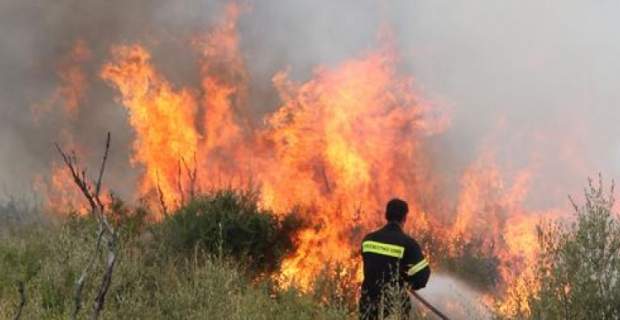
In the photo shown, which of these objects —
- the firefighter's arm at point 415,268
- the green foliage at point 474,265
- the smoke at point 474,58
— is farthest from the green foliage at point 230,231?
the firefighter's arm at point 415,268

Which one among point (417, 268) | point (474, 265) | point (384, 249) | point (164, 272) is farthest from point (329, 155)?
point (417, 268)

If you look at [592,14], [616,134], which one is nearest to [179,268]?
[616,134]

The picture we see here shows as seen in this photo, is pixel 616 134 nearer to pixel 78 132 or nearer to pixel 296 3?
pixel 296 3

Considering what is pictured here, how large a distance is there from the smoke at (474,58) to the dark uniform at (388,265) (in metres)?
4.98

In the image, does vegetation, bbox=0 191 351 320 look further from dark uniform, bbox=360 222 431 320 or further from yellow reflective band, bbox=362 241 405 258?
yellow reflective band, bbox=362 241 405 258

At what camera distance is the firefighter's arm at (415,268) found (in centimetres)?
607

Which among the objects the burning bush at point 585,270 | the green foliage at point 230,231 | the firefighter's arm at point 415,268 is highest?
the green foliage at point 230,231

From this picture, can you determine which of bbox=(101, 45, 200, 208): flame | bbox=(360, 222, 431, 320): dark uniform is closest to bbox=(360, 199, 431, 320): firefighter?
bbox=(360, 222, 431, 320): dark uniform

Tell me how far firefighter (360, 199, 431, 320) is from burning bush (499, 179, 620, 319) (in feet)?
2.88

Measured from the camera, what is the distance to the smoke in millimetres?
10977

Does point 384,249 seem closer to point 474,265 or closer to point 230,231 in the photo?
point 230,231

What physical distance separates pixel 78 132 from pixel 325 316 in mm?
10908

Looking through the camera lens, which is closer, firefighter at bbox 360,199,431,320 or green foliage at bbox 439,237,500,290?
firefighter at bbox 360,199,431,320

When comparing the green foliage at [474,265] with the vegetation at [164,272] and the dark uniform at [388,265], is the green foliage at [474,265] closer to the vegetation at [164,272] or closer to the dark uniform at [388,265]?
the vegetation at [164,272]
